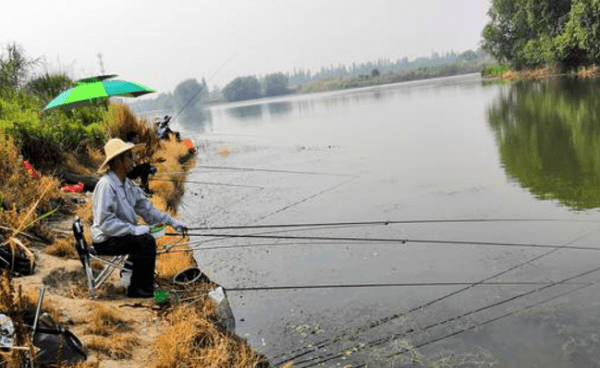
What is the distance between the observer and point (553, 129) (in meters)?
18.6

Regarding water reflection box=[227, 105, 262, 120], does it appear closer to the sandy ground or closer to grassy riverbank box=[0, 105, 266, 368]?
grassy riverbank box=[0, 105, 266, 368]

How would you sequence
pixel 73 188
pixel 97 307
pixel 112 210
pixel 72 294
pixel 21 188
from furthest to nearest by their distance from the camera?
pixel 73 188, pixel 21 188, pixel 72 294, pixel 112 210, pixel 97 307

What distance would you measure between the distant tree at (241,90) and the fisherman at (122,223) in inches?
7244

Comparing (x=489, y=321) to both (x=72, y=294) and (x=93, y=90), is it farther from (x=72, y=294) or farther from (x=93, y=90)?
(x=93, y=90)

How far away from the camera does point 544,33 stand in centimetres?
5562

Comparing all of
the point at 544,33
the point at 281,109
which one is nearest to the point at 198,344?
the point at 544,33

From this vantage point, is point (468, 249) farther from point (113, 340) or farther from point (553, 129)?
point (553, 129)

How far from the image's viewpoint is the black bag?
12.5 ft

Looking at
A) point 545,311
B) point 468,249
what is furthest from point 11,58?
point 545,311

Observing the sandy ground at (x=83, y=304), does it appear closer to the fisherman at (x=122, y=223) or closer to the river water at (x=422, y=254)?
the fisherman at (x=122, y=223)

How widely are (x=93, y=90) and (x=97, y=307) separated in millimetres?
5053

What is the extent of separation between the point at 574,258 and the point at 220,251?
560 cm

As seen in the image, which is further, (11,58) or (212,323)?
(11,58)

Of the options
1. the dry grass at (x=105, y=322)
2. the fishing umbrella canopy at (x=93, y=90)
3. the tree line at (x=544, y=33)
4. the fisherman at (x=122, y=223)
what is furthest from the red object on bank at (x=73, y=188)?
the tree line at (x=544, y=33)
